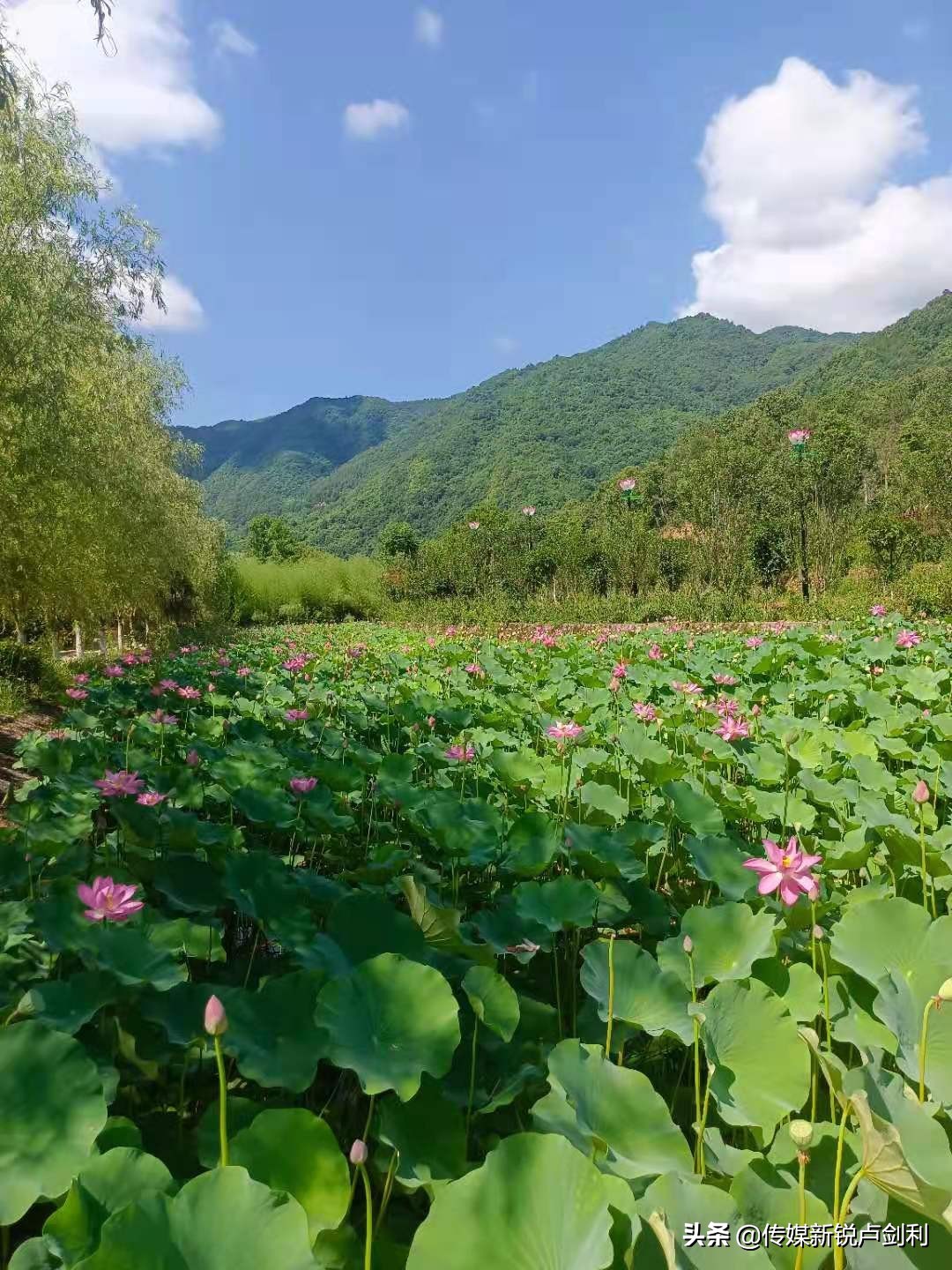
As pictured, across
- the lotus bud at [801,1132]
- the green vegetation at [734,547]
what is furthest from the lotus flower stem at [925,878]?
the green vegetation at [734,547]

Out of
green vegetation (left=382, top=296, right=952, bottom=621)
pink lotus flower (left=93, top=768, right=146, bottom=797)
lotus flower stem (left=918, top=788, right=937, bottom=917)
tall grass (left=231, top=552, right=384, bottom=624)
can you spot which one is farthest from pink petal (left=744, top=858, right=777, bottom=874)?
tall grass (left=231, top=552, right=384, bottom=624)

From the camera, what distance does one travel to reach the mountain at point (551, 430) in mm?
56594

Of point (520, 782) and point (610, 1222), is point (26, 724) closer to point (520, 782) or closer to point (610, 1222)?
point (520, 782)

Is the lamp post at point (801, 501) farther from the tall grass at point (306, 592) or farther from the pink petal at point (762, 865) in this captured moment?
the pink petal at point (762, 865)

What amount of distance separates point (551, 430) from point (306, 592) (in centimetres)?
4308

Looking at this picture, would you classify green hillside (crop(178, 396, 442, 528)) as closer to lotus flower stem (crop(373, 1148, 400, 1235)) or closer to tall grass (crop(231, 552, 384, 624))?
tall grass (crop(231, 552, 384, 624))

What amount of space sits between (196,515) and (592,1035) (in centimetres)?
1622

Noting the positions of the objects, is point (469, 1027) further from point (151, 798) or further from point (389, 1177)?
point (151, 798)

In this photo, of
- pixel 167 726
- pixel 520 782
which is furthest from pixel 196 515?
pixel 520 782

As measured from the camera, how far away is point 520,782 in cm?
252

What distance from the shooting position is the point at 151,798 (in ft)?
6.58

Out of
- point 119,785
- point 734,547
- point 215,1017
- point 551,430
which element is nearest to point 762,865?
point 215,1017

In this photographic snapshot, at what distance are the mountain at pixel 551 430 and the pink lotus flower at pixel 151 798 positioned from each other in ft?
152

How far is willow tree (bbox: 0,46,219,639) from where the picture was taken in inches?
268
